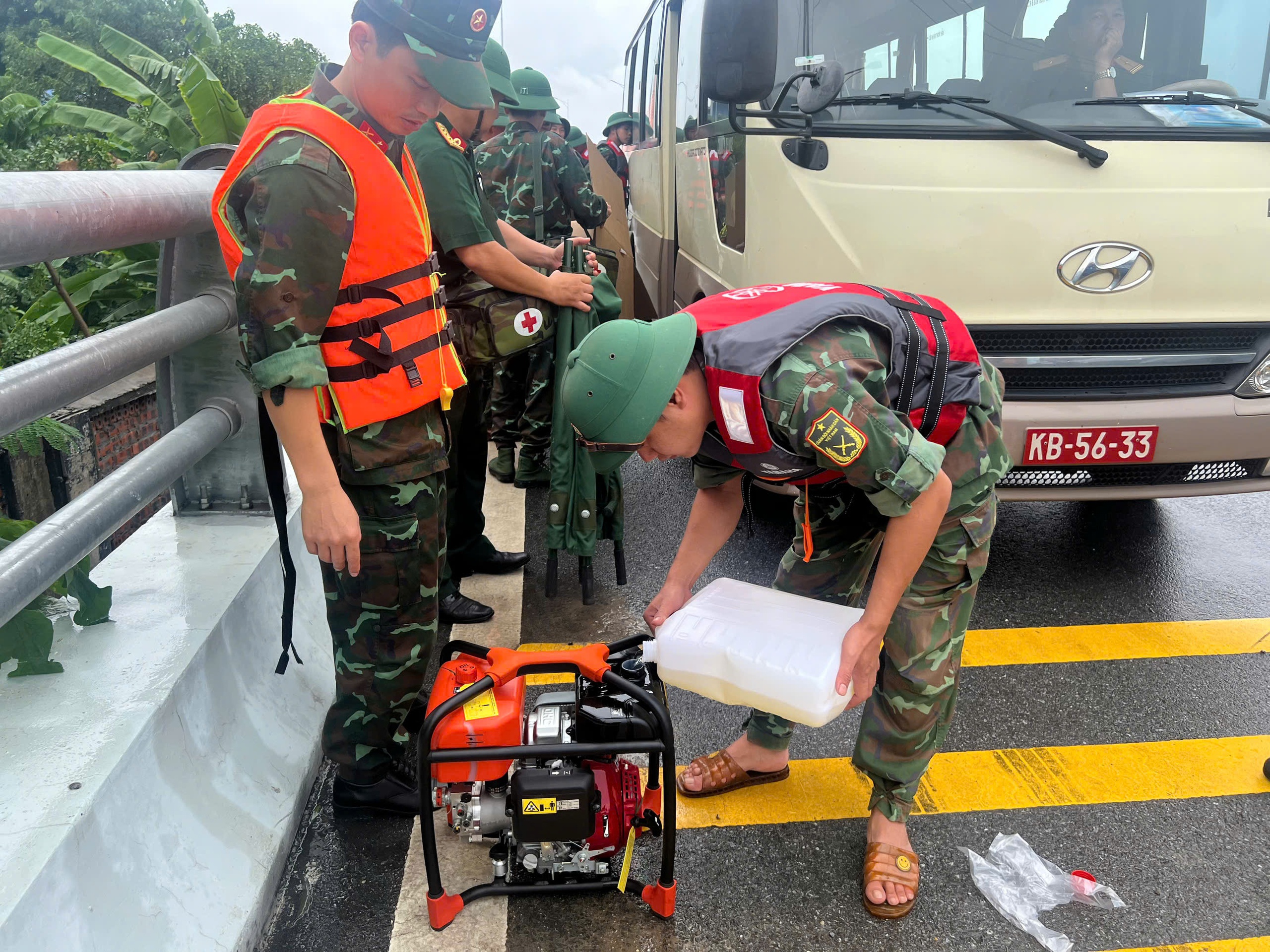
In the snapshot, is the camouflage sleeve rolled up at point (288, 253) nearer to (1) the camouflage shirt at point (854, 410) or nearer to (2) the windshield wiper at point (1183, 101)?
(1) the camouflage shirt at point (854, 410)

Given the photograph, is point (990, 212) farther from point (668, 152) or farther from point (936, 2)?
point (668, 152)

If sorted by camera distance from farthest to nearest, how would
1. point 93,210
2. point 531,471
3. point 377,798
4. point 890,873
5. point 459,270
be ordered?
point 531,471
point 459,270
point 377,798
point 890,873
point 93,210

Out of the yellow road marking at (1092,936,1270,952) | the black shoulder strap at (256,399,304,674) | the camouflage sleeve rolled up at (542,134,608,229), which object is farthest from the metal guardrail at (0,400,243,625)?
the camouflage sleeve rolled up at (542,134,608,229)

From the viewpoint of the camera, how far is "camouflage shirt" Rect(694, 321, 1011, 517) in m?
1.67

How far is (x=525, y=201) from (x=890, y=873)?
333 centimetres

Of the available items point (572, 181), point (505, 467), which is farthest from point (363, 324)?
point (505, 467)

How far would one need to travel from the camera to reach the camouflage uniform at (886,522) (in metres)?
1.69

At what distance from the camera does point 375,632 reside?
89.5 inches

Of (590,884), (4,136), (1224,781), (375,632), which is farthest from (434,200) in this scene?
(4,136)

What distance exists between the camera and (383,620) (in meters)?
2.26

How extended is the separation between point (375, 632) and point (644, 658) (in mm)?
702

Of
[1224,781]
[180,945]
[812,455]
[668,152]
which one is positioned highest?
[668,152]

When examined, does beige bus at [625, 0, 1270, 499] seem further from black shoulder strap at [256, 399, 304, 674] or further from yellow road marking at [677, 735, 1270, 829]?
black shoulder strap at [256, 399, 304, 674]

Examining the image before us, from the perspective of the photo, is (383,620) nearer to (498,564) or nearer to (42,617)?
(42,617)
